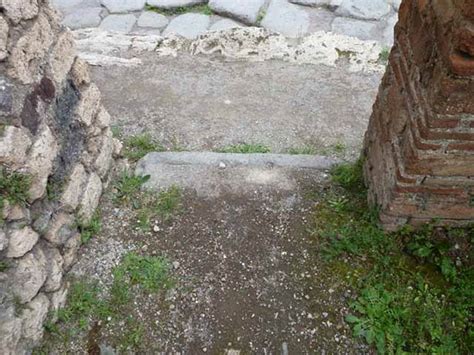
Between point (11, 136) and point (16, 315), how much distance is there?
2.41 feet

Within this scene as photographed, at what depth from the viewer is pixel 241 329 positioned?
7.00 ft

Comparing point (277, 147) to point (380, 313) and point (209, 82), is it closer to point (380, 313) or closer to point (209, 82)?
point (209, 82)

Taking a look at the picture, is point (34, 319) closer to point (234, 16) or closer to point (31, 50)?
point (31, 50)

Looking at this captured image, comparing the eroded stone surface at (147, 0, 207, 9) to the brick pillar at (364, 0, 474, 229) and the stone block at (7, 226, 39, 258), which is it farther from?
the stone block at (7, 226, 39, 258)

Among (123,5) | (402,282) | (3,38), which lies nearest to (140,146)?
(3,38)

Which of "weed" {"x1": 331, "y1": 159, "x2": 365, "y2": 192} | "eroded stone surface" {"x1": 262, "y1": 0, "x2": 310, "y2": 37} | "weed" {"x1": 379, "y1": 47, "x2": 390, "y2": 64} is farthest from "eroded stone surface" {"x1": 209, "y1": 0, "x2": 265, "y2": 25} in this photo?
"weed" {"x1": 331, "y1": 159, "x2": 365, "y2": 192}

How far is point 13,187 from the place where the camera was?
177 cm

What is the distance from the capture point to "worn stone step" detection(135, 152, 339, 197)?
275cm

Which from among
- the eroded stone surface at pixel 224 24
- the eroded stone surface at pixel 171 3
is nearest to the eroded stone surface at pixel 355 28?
the eroded stone surface at pixel 224 24

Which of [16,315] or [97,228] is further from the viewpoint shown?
[97,228]

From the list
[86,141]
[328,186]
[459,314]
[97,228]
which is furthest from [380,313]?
[86,141]

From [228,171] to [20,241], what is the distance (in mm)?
1345

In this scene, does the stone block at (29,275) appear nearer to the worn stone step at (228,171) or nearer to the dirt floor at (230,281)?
the dirt floor at (230,281)

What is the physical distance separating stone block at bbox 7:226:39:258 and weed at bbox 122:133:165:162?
1317mm
